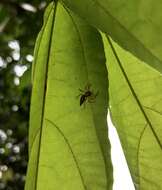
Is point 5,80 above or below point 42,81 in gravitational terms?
above

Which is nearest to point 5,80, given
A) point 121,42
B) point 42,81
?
point 42,81

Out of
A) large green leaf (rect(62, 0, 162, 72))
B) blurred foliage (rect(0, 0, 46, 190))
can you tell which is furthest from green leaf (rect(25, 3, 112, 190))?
blurred foliage (rect(0, 0, 46, 190))

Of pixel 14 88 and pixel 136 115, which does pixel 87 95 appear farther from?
pixel 14 88

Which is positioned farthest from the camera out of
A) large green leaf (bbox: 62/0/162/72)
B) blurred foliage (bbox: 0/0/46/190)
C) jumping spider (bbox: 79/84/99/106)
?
blurred foliage (bbox: 0/0/46/190)

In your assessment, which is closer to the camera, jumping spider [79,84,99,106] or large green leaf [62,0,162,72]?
large green leaf [62,0,162,72]

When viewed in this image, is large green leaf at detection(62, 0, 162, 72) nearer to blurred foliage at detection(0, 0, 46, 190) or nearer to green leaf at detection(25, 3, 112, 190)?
green leaf at detection(25, 3, 112, 190)

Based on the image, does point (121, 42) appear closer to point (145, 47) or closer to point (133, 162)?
point (145, 47)

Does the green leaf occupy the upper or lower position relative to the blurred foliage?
lower

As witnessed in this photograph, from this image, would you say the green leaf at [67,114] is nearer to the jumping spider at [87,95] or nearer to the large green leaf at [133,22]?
the jumping spider at [87,95]
